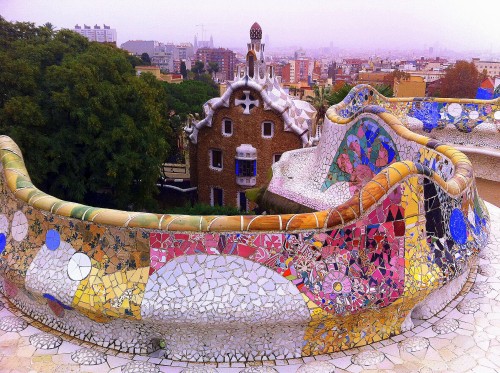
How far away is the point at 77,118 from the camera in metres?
17.1

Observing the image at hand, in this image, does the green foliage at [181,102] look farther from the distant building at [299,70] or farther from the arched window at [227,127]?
the distant building at [299,70]

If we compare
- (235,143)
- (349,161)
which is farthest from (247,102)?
(349,161)

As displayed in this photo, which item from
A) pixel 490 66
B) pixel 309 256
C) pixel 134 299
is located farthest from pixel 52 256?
pixel 490 66

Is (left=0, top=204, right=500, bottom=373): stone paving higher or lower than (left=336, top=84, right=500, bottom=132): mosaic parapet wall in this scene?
lower

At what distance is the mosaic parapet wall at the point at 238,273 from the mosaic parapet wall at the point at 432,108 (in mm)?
7294

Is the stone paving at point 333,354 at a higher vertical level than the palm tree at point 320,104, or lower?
lower

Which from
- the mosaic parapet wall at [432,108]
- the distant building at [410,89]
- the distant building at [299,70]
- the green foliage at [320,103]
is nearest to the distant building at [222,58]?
the distant building at [299,70]

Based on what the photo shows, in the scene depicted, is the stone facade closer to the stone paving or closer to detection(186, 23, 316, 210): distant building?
detection(186, 23, 316, 210): distant building

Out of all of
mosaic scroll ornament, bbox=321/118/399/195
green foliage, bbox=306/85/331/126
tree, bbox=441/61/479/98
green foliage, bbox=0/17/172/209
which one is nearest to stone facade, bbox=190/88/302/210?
green foliage, bbox=0/17/172/209

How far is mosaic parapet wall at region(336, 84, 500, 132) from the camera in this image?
12.6 meters

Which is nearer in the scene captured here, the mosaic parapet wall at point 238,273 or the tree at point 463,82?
the mosaic parapet wall at point 238,273

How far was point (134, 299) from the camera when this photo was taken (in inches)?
198

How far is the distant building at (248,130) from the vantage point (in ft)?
76.1

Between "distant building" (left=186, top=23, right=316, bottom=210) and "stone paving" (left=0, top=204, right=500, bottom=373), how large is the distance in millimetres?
17912
